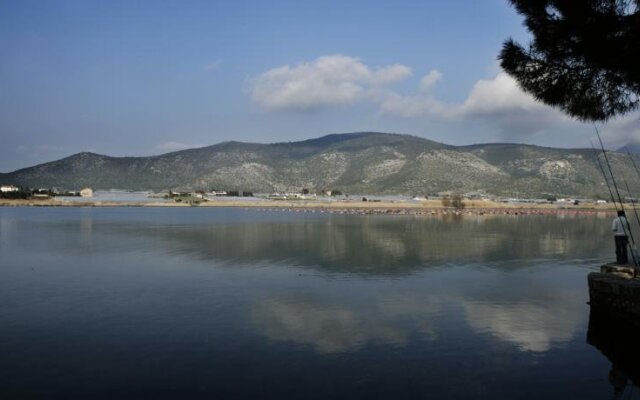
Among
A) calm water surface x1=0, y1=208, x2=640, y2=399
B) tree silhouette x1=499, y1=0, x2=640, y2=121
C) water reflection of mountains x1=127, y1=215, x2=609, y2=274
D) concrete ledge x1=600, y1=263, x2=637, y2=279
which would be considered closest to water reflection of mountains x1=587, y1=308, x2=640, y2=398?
calm water surface x1=0, y1=208, x2=640, y2=399

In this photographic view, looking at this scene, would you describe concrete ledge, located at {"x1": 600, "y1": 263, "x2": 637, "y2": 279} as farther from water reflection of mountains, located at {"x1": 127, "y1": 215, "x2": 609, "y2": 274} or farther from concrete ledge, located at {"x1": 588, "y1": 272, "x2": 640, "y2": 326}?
water reflection of mountains, located at {"x1": 127, "y1": 215, "x2": 609, "y2": 274}

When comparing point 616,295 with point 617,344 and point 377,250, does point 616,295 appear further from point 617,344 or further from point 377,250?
point 377,250

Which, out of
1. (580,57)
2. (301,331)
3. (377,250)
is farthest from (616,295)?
(377,250)

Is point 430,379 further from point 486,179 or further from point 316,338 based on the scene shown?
point 486,179

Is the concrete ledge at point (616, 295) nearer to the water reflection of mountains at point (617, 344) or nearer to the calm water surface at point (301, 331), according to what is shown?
the water reflection of mountains at point (617, 344)

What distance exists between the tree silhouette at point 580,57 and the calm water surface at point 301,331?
4768mm

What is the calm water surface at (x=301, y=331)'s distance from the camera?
27.8 feet

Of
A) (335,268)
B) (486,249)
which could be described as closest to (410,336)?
(335,268)

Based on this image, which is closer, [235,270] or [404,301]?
[404,301]

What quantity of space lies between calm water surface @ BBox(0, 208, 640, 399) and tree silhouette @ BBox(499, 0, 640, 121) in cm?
477

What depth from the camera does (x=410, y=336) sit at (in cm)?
1113

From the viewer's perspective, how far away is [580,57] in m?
10.6

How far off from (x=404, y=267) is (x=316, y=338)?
11.1m

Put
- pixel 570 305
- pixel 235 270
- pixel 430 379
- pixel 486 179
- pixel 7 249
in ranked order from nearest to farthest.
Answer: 1. pixel 430 379
2. pixel 570 305
3. pixel 235 270
4. pixel 7 249
5. pixel 486 179
